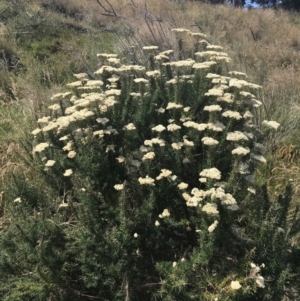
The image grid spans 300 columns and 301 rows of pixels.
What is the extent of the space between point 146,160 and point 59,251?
3.00 feet

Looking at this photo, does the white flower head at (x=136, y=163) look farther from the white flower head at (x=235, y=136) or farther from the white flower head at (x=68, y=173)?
the white flower head at (x=235, y=136)

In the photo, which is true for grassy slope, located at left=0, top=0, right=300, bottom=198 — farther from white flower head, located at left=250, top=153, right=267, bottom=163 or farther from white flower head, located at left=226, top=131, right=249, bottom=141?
white flower head, located at left=226, top=131, right=249, bottom=141

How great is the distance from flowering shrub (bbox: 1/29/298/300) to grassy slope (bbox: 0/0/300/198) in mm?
1273

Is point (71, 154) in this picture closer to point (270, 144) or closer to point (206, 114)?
point (206, 114)

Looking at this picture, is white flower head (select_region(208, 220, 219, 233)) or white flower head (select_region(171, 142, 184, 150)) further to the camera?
white flower head (select_region(171, 142, 184, 150))

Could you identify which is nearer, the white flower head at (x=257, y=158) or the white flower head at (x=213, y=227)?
the white flower head at (x=213, y=227)

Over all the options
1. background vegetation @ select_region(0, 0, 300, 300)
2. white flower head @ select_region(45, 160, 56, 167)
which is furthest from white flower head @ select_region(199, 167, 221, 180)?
white flower head @ select_region(45, 160, 56, 167)

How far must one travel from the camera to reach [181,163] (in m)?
3.19

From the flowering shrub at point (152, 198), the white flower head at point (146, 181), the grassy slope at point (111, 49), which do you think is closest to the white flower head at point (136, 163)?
the flowering shrub at point (152, 198)

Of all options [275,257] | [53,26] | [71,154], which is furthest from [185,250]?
[53,26]

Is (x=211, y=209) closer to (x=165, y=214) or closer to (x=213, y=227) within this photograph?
(x=213, y=227)

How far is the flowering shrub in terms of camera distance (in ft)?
8.96

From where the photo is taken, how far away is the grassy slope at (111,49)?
525 centimetres

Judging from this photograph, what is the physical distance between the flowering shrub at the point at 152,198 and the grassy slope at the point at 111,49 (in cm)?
127
